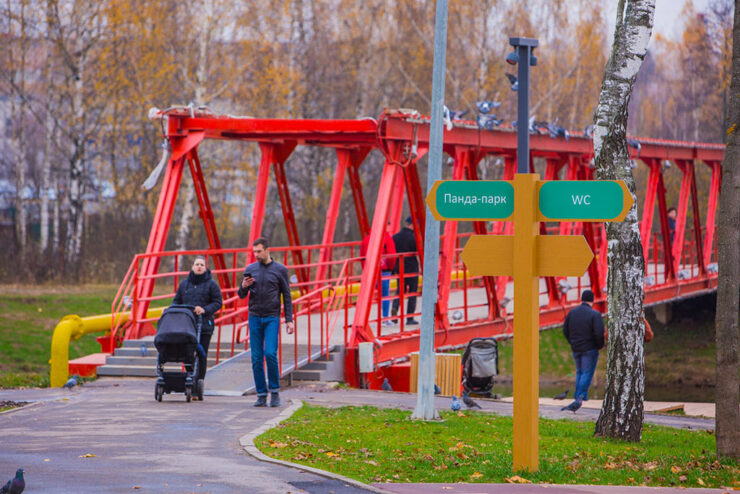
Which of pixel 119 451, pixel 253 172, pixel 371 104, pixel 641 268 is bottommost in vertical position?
pixel 119 451

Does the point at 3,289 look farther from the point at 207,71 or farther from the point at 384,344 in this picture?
the point at 384,344

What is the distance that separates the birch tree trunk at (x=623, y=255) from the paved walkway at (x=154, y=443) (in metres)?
2.67

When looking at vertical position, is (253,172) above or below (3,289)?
above

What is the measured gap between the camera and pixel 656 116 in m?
62.4

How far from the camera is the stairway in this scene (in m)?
16.5

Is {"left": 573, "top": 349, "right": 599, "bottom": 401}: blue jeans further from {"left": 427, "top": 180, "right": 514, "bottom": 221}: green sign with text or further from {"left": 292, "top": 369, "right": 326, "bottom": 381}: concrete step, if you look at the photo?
{"left": 427, "top": 180, "right": 514, "bottom": 221}: green sign with text

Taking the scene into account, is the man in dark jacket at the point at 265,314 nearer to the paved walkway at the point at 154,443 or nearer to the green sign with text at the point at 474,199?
the paved walkway at the point at 154,443

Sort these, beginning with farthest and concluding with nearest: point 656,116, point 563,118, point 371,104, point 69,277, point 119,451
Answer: point 656,116 < point 563,118 < point 371,104 < point 69,277 < point 119,451

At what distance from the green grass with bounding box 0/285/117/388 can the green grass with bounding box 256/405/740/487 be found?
12445 mm

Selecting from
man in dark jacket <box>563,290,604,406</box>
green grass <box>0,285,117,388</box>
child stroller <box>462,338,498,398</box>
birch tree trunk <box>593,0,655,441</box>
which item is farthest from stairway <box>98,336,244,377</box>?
birch tree trunk <box>593,0,655,441</box>

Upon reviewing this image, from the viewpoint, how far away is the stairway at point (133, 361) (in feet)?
54.0

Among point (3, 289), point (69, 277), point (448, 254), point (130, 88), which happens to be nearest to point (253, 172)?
point (130, 88)

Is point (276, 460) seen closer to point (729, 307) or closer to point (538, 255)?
point (538, 255)

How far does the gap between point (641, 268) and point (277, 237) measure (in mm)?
32476
